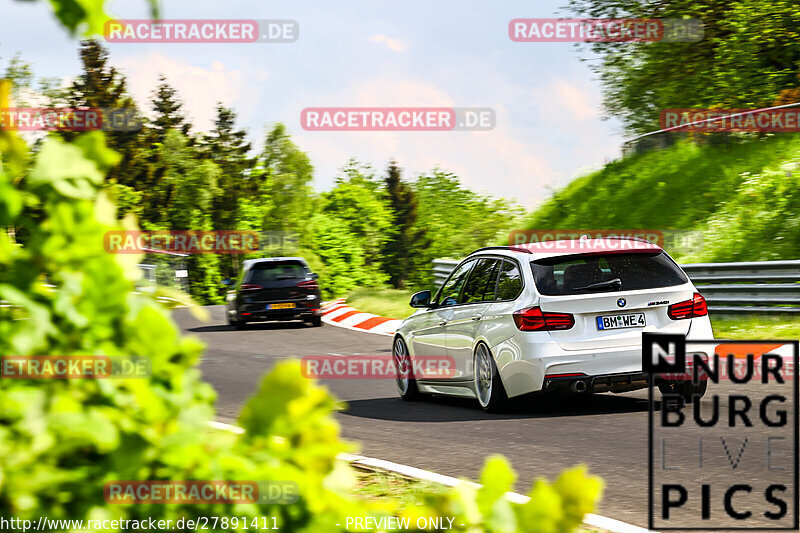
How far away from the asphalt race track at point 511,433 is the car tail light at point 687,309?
0.87 meters

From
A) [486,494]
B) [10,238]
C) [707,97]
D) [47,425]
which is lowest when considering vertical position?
[486,494]

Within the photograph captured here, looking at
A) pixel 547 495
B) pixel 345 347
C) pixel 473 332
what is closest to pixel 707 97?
pixel 345 347

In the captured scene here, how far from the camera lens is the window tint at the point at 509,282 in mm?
9430

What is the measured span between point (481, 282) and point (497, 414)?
1.40 metres

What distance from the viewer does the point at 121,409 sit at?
5.31 feet

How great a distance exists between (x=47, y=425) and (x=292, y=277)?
23.6 metres

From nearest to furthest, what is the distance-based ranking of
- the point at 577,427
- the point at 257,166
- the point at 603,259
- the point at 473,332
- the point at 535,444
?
the point at 535,444 < the point at 577,427 < the point at 603,259 < the point at 473,332 < the point at 257,166

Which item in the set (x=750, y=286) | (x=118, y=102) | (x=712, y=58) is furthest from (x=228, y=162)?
(x=750, y=286)

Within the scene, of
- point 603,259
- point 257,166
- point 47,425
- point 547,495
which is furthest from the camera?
point 257,166

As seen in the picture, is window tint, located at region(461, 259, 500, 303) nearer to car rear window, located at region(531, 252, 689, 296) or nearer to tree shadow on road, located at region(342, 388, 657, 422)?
car rear window, located at region(531, 252, 689, 296)

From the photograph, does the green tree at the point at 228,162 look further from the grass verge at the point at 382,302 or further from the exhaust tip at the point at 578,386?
the exhaust tip at the point at 578,386

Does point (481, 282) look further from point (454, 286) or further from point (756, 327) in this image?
point (756, 327)

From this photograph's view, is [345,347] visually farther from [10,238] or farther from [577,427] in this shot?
[10,238]

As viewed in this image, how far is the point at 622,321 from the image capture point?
9039mm
